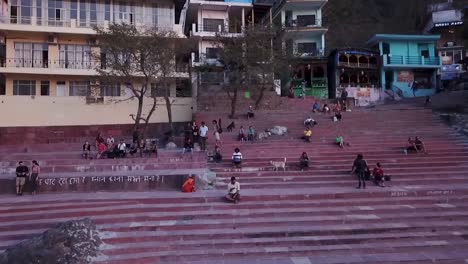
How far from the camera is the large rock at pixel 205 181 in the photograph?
643 inches

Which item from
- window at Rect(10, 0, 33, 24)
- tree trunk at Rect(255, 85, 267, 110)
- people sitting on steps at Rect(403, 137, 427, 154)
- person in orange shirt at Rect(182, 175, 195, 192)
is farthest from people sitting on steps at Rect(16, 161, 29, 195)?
window at Rect(10, 0, 33, 24)

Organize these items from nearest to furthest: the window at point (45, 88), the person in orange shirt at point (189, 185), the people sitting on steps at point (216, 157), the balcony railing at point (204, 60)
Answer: the person in orange shirt at point (189, 185)
the people sitting on steps at point (216, 157)
the window at point (45, 88)
the balcony railing at point (204, 60)

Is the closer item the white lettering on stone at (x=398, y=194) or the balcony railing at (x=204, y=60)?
the white lettering on stone at (x=398, y=194)

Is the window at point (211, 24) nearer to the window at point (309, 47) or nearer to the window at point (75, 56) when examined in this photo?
the window at point (309, 47)

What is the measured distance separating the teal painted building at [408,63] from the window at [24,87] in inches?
1221

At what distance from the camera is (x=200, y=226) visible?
12.4 m

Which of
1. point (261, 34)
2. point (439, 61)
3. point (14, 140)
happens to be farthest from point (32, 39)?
point (439, 61)

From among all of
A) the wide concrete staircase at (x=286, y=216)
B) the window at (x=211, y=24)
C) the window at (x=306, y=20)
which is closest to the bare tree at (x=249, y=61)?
the window at (x=211, y=24)

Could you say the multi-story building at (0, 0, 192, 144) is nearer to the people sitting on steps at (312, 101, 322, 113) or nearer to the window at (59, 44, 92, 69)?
the window at (59, 44, 92, 69)

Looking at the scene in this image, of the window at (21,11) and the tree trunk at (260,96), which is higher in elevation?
the window at (21,11)

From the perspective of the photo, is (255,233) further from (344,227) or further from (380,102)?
(380,102)

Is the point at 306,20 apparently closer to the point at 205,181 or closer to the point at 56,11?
the point at 56,11

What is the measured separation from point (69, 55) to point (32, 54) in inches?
104

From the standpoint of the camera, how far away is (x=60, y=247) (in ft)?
32.5
